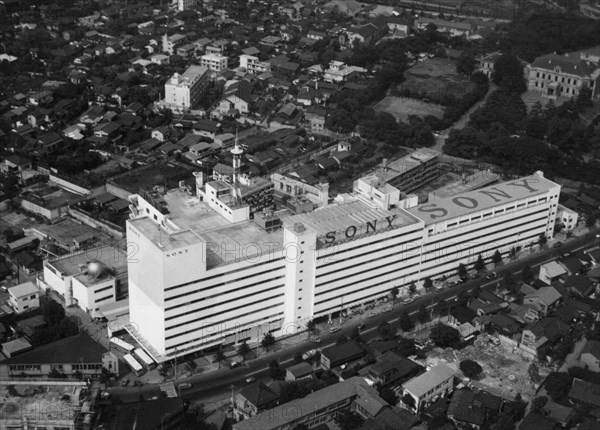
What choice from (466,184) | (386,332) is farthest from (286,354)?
(466,184)

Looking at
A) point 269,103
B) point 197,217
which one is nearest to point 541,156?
point 269,103

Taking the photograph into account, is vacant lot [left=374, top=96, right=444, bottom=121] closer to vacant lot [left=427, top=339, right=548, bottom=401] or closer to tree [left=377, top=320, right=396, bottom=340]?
tree [left=377, top=320, right=396, bottom=340]

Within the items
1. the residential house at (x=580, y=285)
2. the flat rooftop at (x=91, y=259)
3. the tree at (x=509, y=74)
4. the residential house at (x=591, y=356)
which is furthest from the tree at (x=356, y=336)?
the tree at (x=509, y=74)

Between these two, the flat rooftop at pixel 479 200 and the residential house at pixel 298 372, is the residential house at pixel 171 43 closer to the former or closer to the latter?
the flat rooftop at pixel 479 200

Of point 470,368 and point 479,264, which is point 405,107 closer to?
point 479,264

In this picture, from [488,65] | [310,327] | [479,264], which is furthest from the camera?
[488,65]

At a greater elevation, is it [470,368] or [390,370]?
[390,370]
